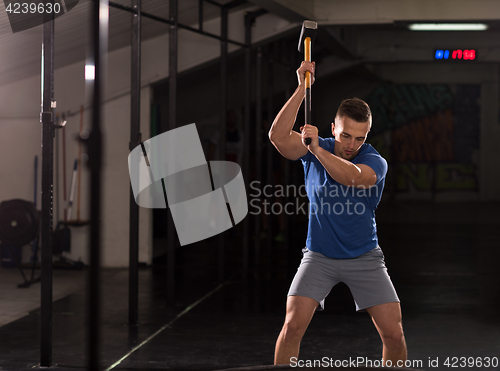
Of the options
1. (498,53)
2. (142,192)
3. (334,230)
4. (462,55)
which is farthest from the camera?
(498,53)

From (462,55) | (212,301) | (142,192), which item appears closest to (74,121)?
(142,192)

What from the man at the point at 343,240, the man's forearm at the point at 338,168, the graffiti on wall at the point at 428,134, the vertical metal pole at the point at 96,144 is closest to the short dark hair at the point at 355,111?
the man at the point at 343,240

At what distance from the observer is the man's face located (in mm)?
3008

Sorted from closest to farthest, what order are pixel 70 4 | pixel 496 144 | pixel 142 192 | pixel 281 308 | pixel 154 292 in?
pixel 70 4 → pixel 281 308 → pixel 154 292 → pixel 142 192 → pixel 496 144

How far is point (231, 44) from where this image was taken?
7.20m

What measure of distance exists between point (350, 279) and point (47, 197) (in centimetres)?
194

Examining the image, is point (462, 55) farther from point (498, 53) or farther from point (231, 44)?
point (231, 44)

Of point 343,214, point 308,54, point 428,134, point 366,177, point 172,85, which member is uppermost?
point 428,134

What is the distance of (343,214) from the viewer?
304cm

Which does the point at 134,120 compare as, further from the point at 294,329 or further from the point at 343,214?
the point at 294,329

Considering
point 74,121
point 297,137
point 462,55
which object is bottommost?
point 297,137

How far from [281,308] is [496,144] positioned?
13725 mm

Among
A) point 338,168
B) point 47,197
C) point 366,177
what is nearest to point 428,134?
point 47,197

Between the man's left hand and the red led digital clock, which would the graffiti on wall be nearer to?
the red led digital clock
